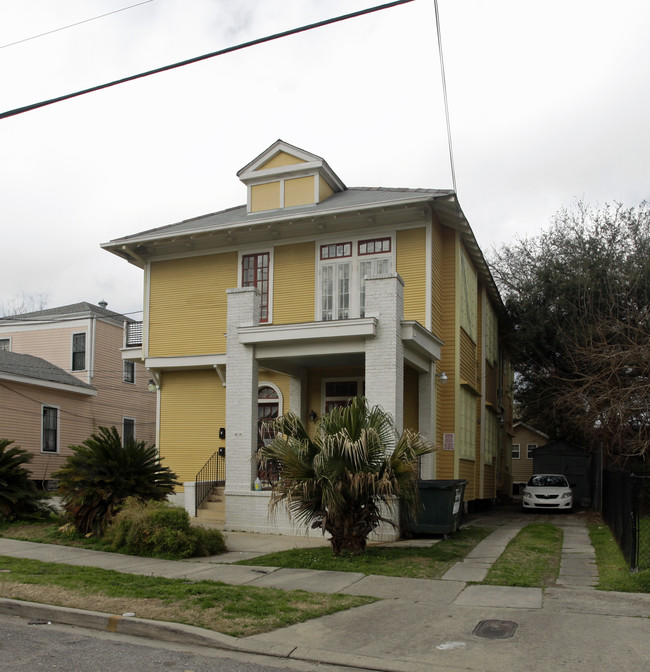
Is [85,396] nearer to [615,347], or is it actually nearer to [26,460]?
[26,460]

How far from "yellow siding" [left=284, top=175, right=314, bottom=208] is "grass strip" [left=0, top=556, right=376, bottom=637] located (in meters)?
12.5

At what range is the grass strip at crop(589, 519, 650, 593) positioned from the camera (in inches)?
352

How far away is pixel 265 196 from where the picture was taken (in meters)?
20.3

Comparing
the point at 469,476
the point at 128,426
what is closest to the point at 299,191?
the point at 469,476

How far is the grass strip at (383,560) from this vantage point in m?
10.5

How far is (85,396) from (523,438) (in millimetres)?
34022

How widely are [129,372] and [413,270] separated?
1886 centimetres

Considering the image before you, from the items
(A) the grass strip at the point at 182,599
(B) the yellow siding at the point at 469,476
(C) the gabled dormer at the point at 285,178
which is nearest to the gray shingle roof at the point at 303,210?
(C) the gabled dormer at the point at 285,178

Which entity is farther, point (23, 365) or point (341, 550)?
point (23, 365)

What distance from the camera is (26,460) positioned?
1580cm

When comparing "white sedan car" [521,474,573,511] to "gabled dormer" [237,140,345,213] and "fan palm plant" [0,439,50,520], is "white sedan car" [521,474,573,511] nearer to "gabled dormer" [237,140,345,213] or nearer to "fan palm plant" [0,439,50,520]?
"gabled dormer" [237,140,345,213]

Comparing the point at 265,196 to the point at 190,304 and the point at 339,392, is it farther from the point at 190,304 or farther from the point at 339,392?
the point at 339,392

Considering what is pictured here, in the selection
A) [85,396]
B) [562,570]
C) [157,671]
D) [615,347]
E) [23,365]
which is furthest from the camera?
[85,396]

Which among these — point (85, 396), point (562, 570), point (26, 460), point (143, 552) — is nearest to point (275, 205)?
point (26, 460)
